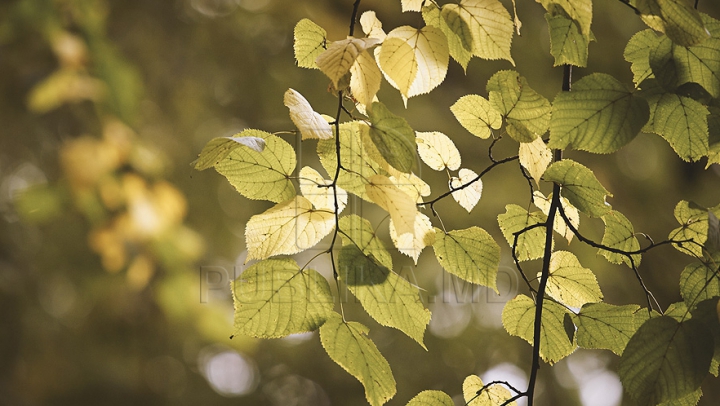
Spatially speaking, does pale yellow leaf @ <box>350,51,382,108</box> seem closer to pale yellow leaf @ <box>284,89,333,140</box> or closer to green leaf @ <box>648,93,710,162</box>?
pale yellow leaf @ <box>284,89,333,140</box>

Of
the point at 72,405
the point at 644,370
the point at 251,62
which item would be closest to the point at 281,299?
the point at 644,370

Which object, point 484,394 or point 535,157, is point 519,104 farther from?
point 484,394

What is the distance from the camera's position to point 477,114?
54cm

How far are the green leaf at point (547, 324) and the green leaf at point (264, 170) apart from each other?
249mm

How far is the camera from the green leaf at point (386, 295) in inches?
17.6

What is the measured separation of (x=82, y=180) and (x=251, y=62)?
107 cm

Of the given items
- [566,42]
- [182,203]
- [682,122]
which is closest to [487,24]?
[566,42]

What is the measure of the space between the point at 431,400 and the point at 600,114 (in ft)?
0.95

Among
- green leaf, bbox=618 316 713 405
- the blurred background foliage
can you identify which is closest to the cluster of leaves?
green leaf, bbox=618 316 713 405

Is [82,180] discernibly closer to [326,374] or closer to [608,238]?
[326,374]

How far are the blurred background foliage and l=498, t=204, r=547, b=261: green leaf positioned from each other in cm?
148

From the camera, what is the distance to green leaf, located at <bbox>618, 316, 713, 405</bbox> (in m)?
0.40

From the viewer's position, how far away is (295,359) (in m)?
2.99

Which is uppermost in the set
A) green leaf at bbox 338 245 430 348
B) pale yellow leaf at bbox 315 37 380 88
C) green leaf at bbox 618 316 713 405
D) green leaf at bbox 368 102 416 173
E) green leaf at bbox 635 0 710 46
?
pale yellow leaf at bbox 315 37 380 88
